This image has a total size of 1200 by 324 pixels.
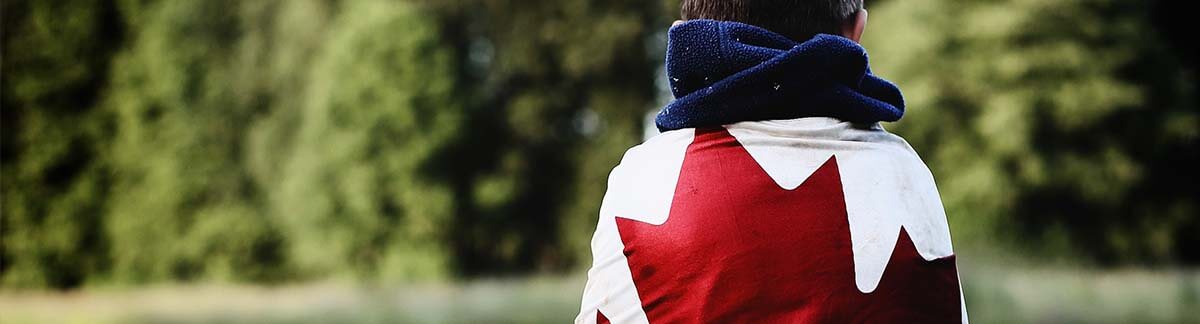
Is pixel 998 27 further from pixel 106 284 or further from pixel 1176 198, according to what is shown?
pixel 106 284

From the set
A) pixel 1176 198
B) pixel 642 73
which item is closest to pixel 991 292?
pixel 1176 198

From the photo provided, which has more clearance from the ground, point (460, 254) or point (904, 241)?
point (460, 254)

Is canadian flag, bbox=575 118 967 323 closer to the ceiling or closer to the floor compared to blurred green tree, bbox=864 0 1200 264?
closer to the floor

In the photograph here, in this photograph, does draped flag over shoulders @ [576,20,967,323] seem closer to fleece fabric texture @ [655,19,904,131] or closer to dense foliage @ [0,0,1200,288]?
fleece fabric texture @ [655,19,904,131]

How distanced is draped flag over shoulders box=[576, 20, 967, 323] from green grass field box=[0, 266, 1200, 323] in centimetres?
880

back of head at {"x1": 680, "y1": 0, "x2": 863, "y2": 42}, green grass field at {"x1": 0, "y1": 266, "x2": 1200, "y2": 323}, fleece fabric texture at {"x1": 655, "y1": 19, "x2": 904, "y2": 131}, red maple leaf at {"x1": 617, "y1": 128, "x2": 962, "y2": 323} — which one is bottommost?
red maple leaf at {"x1": 617, "y1": 128, "x2": 962, "y2": 323}

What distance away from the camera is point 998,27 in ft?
46.2

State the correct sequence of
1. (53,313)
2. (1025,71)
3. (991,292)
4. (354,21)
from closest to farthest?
(991,292) < (1025,71) < (53,313) < (354,21)

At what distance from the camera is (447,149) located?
1830 centimetres

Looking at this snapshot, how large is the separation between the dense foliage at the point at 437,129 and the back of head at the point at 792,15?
12.9 metres

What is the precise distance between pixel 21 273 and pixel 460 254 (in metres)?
7.69

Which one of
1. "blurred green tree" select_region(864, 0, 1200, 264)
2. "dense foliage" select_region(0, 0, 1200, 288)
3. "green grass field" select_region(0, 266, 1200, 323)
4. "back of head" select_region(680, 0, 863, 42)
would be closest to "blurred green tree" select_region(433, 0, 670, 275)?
"dense foliage" select_region(0, 0, 1200, 288)

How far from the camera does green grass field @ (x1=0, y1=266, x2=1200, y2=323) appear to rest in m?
10.6

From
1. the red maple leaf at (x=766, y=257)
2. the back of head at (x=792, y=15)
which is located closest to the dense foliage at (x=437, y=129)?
the back of head at (x=792, y=15)
